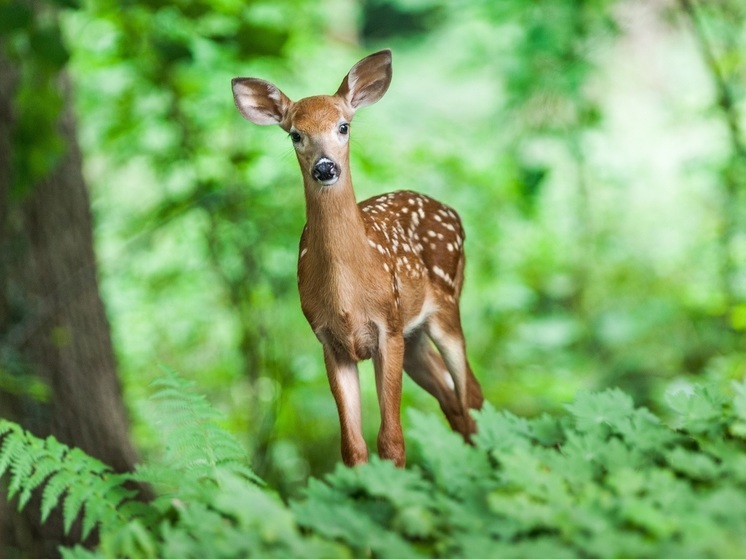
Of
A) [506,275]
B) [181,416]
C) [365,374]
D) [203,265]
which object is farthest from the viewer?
[506,275]

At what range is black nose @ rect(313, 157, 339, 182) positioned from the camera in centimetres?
185

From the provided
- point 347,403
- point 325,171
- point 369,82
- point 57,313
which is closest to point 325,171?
point 325,171

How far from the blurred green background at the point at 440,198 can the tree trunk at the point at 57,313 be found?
0.38 m

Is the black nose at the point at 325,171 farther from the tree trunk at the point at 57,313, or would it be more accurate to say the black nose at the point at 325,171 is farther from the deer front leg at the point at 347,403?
the tree trunk at the point at 57,313

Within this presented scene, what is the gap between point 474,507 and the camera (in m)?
1.52

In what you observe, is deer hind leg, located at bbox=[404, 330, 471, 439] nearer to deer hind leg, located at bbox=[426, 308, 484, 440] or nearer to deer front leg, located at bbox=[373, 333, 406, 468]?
deer hind leg, located at bbox=[426, 308, 484, 440]

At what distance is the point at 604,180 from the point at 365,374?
2832mm

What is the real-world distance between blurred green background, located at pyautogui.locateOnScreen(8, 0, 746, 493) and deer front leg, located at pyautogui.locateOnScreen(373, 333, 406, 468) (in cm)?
144

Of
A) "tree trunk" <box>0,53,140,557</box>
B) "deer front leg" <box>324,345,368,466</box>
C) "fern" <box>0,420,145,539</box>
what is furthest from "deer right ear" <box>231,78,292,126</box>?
"tree trunk" <box>0,53,140,557</box>

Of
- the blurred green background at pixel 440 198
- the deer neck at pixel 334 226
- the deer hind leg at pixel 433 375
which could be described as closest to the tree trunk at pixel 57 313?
the blurred green background at pixel 440 198

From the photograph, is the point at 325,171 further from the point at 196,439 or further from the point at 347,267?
the point at 196,439

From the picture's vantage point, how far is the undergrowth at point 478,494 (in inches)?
53.8

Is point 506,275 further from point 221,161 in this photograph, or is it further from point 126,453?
point 126,453

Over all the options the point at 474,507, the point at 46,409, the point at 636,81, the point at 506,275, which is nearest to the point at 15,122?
the point at 46,409
